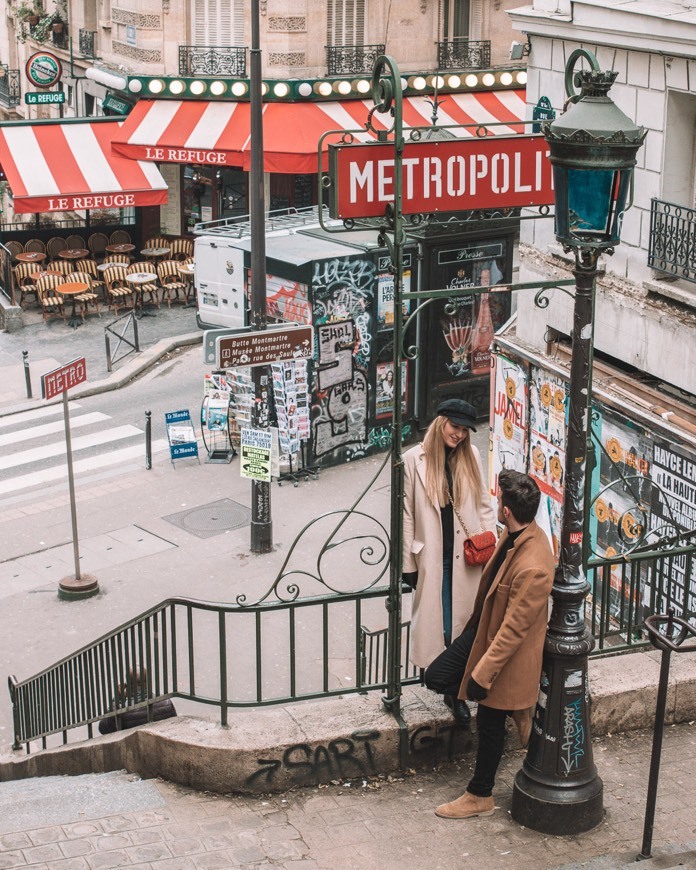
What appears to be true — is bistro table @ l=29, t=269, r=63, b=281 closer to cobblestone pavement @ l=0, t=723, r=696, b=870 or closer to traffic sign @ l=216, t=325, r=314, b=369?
traffic sign @ l=216, t=325, r=314, b=369

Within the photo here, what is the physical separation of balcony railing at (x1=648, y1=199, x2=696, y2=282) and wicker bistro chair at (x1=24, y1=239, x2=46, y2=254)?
17377 mm

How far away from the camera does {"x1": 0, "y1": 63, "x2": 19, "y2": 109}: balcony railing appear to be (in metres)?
37.2

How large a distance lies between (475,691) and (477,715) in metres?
0.23

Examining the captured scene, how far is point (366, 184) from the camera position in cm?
634

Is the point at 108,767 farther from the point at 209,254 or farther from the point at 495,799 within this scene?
the point at 209,254

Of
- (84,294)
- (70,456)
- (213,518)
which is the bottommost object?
(213,518)

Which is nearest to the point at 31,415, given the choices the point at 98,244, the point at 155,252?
the point at 155,252

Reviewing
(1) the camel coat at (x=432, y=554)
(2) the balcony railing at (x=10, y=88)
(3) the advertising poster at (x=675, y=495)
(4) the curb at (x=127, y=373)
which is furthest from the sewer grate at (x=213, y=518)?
(2) the balcony railing at (x=10, y=88)

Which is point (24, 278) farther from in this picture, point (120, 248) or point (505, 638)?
point (505, 638)

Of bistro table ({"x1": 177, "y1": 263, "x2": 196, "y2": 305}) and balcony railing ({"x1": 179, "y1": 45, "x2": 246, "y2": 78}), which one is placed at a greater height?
balcony railing ({"x1": 179, "y1": 45, "x2": 246, "y2": 78})

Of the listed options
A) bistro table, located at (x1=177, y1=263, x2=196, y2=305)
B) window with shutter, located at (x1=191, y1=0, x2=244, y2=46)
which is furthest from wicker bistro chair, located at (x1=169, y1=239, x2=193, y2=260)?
window with shutter, located at (x1=191, y1=0, x2=244, y2=46)

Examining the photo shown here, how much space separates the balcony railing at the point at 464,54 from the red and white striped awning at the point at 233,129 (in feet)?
5.12

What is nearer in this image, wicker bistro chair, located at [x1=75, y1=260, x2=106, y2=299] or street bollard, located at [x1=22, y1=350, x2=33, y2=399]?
street bollard, located at [x1=22, y1=350, x2=33, y2=399]

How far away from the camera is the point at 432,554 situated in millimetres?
6516
